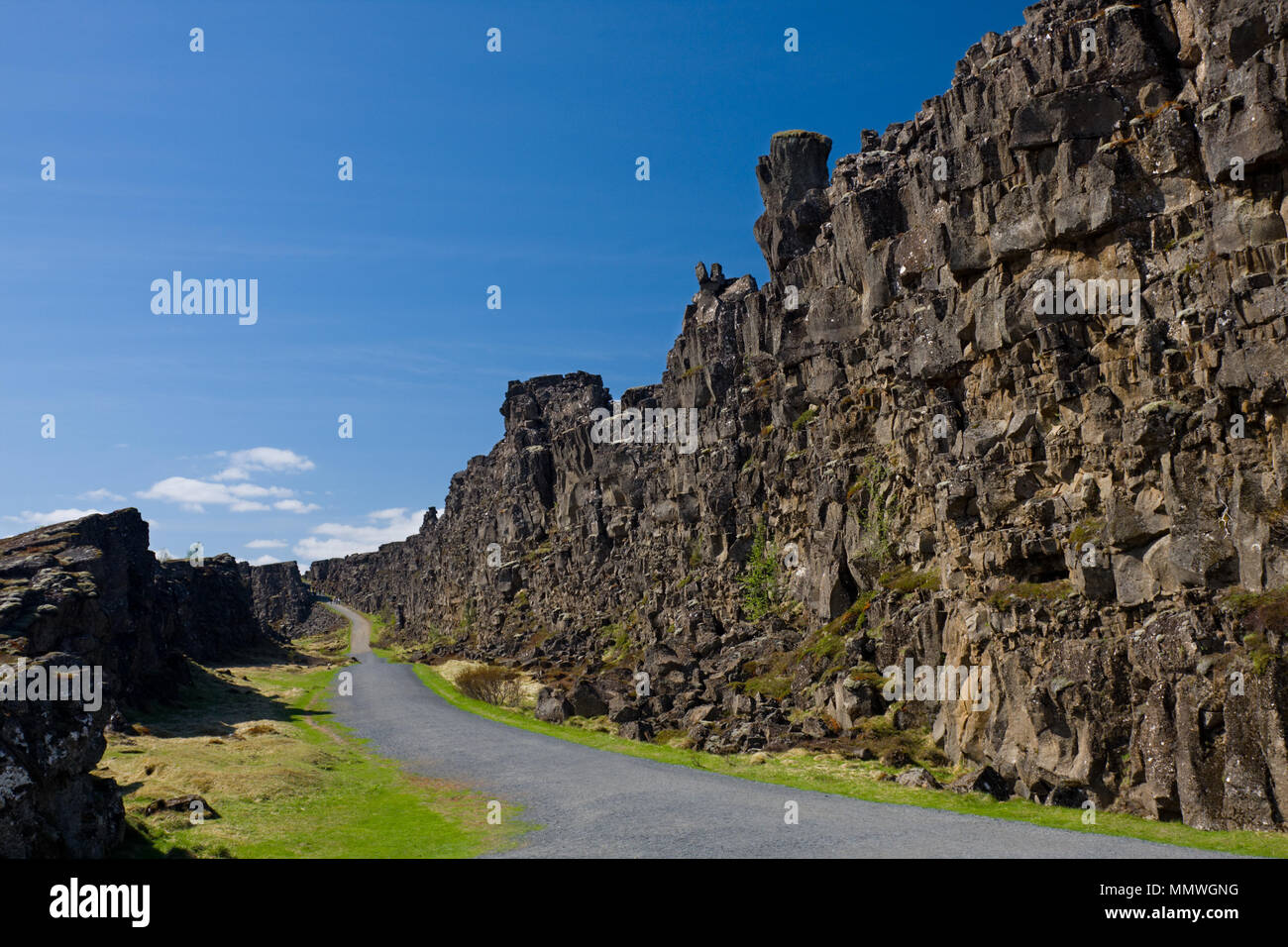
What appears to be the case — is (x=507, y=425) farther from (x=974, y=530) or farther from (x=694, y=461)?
(x=974, y=530)

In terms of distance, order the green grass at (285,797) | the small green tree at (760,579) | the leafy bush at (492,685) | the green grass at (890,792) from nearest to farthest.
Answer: the green grass at (890,792), the green grass at (285,797), the small green tree at (760,579), the leafy bush at (492,685)

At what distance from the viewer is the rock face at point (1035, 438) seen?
2891 cm

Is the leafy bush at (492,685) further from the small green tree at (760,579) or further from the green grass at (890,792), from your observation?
the small green tree at (760,579)

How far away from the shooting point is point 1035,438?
39.8 m

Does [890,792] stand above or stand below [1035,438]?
below

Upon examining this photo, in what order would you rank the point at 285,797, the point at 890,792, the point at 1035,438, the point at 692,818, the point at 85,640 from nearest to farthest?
the point at 692,818 → the point at 890,792 → the point at 285,797 → the point at 1035,438 → the point at 85,640

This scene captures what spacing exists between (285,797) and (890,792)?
72.8ft

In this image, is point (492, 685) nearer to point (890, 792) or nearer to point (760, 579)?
point (760, 579)

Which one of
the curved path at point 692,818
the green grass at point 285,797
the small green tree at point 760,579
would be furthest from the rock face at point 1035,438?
the green grass at point 285,797

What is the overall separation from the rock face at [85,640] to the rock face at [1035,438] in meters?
28.3

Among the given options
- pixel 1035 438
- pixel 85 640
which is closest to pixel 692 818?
pixel 1035 438

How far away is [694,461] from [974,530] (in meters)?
Result: 41.4

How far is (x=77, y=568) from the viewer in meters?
59.9

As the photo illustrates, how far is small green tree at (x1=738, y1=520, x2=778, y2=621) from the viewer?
65688 millimetres
